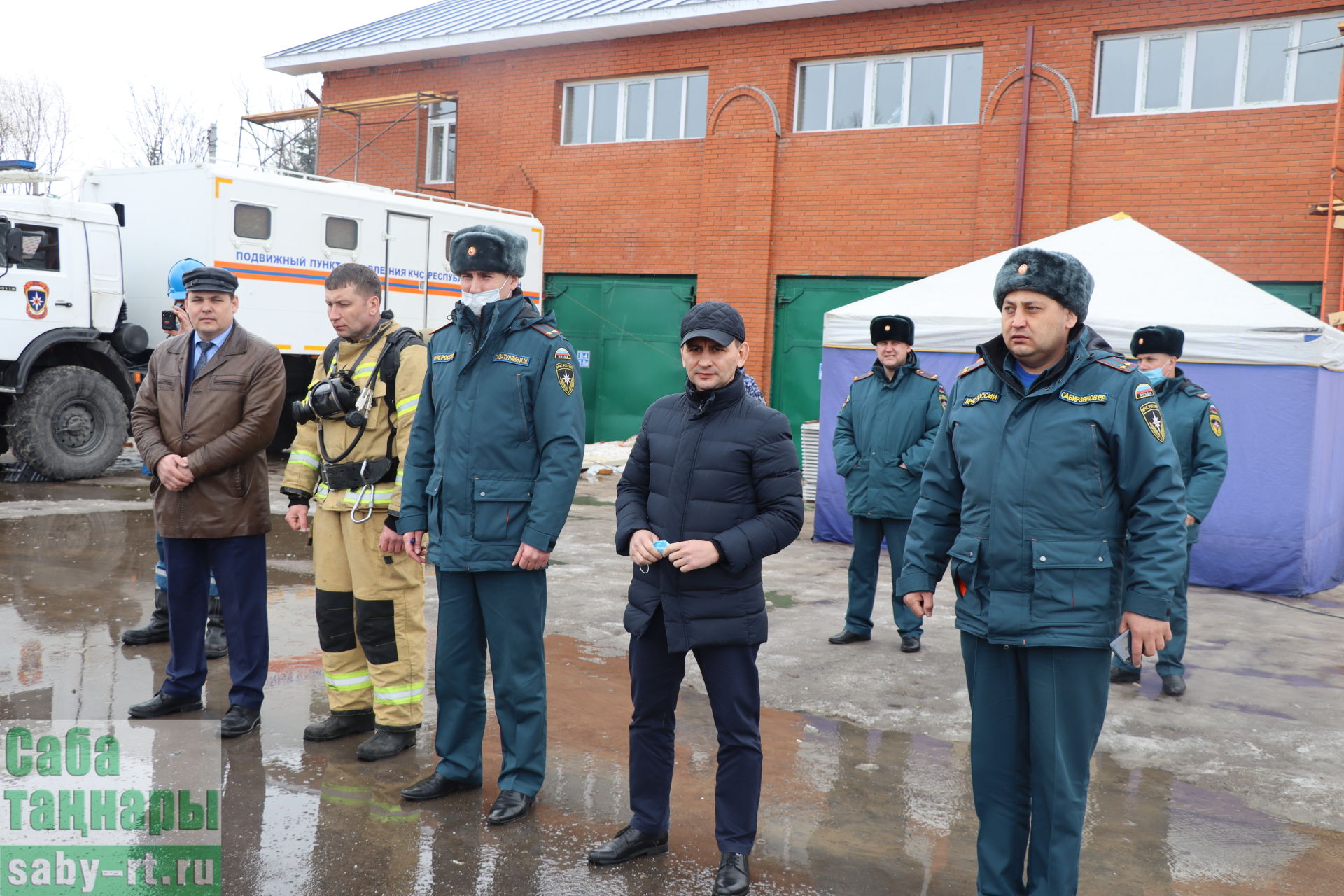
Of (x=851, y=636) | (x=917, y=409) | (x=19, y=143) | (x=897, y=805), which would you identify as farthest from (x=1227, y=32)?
(x=19, y=143)

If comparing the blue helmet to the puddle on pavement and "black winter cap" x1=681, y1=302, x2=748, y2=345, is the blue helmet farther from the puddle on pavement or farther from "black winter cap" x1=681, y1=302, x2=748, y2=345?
"black winter cap" x1=681, y1=302, x2=748, y2=345

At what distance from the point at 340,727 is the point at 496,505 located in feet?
4.61

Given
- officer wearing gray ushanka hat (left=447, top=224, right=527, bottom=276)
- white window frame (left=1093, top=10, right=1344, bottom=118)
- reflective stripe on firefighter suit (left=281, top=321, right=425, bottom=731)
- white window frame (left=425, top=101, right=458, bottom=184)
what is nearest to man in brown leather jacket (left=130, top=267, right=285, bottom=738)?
reflective stripe on firefighter suit (left=281, top=321, right=425, bottom=731)

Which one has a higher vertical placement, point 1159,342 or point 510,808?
point 1159,342

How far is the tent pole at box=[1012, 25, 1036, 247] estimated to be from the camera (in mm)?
14094

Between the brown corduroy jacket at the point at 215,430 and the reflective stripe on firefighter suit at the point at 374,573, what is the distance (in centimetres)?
42

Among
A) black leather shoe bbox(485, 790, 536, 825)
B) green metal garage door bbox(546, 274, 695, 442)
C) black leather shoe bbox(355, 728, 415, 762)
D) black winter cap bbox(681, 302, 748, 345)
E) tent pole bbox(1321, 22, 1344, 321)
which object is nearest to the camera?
black winter cap bbox(681, 302, 748, 345)

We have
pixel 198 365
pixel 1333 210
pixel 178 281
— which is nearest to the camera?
pixel 198 365

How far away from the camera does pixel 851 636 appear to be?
6621mm

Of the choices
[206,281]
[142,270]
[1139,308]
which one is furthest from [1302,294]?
[142,270]

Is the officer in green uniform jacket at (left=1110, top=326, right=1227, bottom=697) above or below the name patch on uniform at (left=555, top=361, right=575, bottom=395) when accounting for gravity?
below

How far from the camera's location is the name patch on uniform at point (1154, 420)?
2998 millimetres

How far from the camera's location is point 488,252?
396cm

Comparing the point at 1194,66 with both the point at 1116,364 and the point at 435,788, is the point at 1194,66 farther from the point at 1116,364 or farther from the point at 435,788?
the point at 435,788
